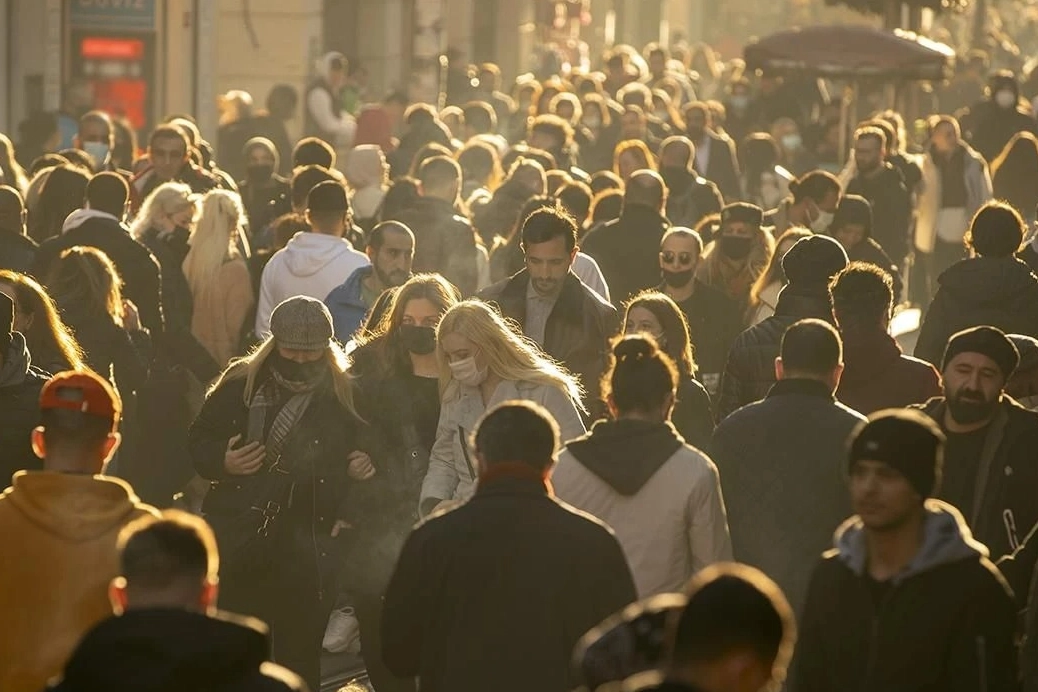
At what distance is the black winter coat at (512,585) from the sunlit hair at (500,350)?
8.59 feet

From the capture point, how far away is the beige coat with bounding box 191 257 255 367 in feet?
45.1

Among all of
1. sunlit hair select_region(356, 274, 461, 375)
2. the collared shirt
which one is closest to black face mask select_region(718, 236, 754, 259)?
the collared shirt

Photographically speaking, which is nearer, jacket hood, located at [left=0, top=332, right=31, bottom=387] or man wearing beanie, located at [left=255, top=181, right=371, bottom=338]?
jacket hood, located at [left=0, top=332, right=31, bottom=387]

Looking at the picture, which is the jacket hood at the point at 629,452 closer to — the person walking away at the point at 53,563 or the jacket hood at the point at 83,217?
the person walking away at the point at 53,563

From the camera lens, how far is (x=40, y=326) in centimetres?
1016

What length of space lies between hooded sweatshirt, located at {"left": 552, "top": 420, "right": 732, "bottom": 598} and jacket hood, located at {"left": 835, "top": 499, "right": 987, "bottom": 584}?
138cm

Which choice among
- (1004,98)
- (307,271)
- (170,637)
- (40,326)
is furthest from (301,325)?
(1004,98)

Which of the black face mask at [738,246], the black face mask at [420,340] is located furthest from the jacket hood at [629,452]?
the black face mask at [738,246]

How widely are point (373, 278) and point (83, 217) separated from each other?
146cm

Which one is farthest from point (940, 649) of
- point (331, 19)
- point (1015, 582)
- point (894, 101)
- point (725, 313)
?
point (331, 19)

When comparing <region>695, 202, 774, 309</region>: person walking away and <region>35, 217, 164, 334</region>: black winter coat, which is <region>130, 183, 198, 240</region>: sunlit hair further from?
<region>695, 202, 774, 309</region>: person walking away

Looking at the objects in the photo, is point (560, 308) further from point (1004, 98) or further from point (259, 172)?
point (1004, 98)

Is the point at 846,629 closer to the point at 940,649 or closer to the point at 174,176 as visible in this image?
the point at 940,649

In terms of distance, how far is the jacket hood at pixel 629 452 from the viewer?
7.93 m
